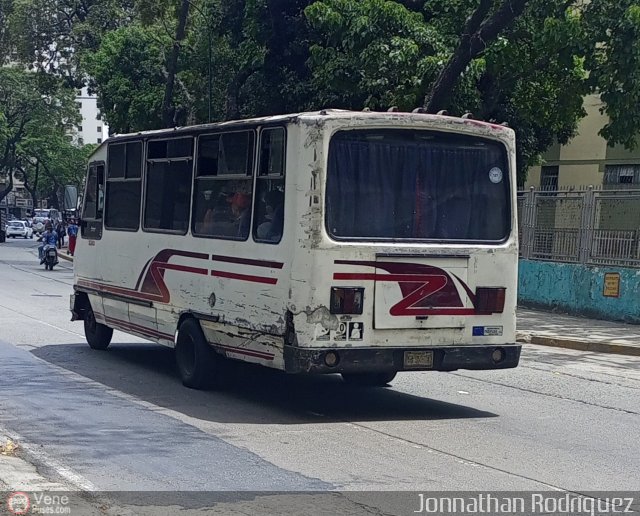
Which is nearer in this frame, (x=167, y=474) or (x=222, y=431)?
(x=167, y=474)


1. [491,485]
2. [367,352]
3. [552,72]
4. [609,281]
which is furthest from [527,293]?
[491,485]

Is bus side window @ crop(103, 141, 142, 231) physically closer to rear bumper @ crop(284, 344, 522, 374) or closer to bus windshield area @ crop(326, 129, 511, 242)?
bus windshield area @ crop(326, 129, 511, 242)

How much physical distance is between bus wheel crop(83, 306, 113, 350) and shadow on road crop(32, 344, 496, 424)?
26.6 inches

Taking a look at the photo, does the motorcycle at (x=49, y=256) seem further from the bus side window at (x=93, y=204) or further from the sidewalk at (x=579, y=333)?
the bus side window at (x=93, y=204)

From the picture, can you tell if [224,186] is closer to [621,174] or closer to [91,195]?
[91,195]

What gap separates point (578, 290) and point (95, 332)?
1072 cm

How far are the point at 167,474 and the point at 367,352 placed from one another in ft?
8.68

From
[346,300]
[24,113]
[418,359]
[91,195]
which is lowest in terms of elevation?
[418,359]

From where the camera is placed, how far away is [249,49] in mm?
27094

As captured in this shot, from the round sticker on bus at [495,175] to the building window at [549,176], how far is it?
875 inches

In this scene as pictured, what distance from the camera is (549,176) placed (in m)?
32.1

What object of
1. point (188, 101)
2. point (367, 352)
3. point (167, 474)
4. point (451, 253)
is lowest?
point (167, 474)

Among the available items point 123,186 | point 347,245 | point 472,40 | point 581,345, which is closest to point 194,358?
point 347,245

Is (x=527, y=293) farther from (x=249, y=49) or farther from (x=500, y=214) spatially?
(x=500, y=214)
